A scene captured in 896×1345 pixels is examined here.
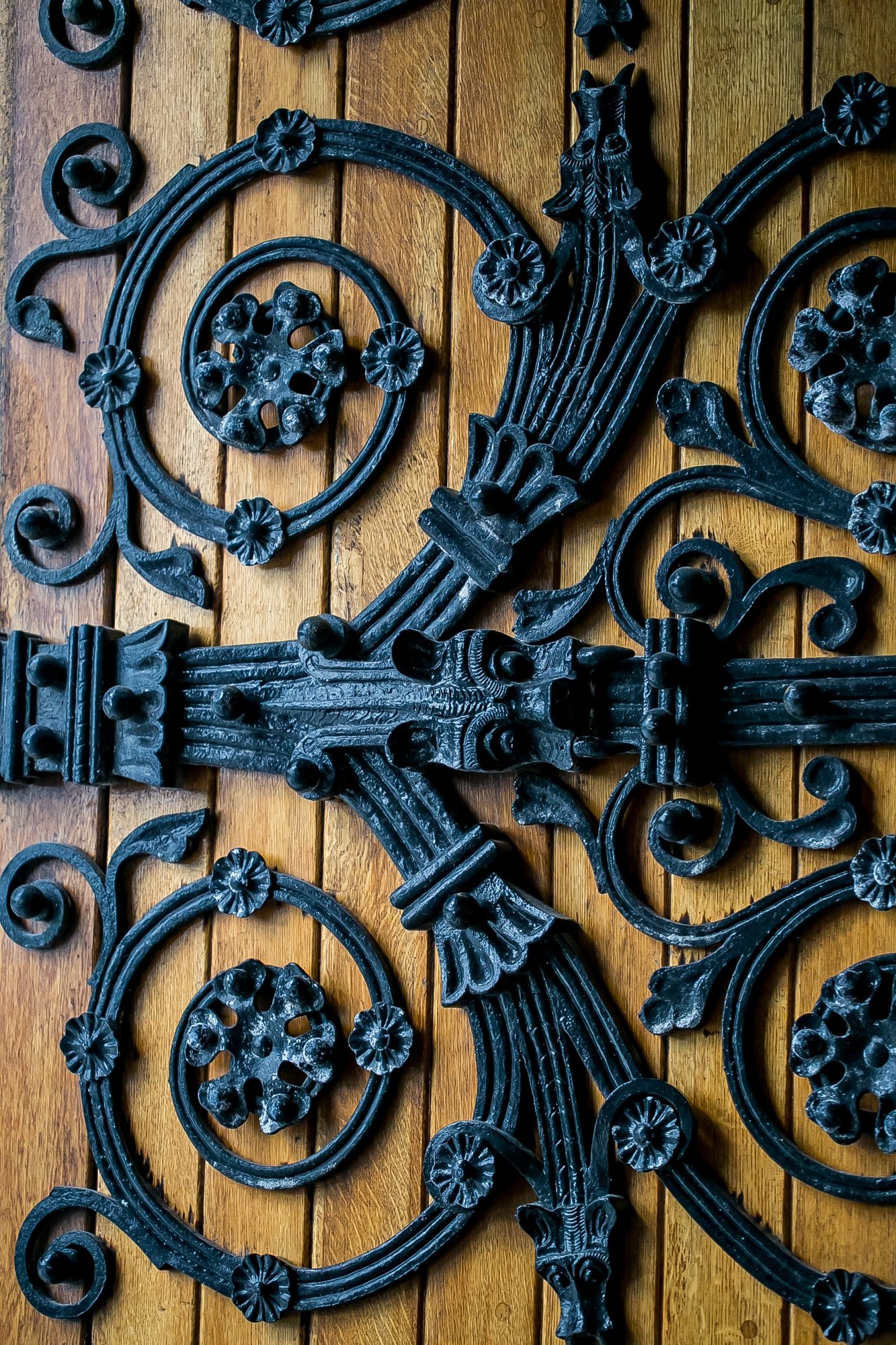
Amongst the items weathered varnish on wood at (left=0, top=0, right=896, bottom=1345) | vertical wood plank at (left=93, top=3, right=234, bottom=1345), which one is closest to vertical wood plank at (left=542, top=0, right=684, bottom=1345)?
weathered varnish on wood at (left=0, top=0, right=896, bottom=1345)

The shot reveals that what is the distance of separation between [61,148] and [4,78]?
0.14 metres

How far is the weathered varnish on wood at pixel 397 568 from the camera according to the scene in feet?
3.58

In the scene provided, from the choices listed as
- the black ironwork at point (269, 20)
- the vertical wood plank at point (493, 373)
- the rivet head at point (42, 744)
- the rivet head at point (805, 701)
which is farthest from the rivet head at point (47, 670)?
the rivet head at point (805, 701)

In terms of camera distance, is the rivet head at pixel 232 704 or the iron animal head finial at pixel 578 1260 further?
the rivet head at pixel 232 704

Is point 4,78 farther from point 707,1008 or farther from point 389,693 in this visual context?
point 707,1008

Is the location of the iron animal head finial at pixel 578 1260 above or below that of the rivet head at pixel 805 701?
below

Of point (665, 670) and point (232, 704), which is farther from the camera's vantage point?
point (232, 704)

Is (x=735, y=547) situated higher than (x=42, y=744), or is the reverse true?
(x=735, y=547)

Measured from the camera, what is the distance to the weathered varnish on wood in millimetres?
1091

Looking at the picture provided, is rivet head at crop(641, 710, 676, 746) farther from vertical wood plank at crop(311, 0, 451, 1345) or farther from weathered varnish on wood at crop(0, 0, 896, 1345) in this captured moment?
vertical wood plank at crop(311, 0, 451, 1345)

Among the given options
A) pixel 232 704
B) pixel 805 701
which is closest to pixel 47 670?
pixel 232 704

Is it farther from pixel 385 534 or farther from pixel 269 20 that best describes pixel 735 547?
pixel 269 20

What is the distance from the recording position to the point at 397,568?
1.27 metres

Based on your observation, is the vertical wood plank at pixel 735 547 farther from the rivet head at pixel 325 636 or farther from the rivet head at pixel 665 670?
the rivet head at pixel 325 636
